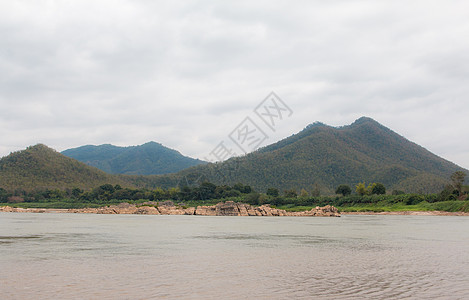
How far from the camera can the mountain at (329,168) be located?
146m

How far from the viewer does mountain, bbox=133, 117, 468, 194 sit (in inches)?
5758

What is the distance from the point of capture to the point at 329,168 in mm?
156625

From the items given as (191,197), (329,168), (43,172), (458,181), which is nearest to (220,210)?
(191,197)

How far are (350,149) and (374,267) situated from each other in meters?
171

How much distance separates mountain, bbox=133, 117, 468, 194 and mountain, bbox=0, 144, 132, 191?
116ft

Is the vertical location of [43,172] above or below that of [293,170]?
above

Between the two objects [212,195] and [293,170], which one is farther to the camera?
[293,170]

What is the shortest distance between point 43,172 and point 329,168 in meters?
101

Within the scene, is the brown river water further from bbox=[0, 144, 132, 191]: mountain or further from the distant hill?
bbox=[0, 144, 132, 191]: mountain

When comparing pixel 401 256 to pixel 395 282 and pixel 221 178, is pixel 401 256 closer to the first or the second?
pixel 395 282

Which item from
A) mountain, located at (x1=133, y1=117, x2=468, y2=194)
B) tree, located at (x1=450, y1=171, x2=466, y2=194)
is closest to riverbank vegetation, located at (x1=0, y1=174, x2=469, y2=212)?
tree, located at (x1=450, y1=171, x2=466, y2=194)

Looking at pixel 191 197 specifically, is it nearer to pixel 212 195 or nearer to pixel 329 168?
pixel 212 195

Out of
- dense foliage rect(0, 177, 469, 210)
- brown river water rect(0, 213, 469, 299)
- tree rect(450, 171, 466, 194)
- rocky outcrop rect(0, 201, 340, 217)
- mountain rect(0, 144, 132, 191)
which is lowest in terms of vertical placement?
rocky outcrop rect(0, 201, 340, 217)

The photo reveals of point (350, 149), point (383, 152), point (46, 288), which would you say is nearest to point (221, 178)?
point (350, 149)
